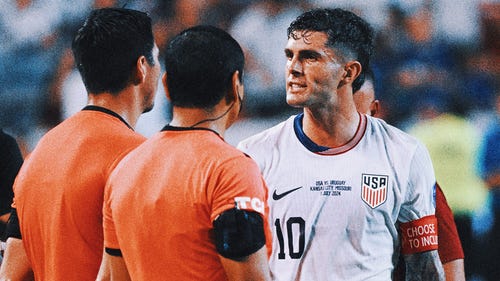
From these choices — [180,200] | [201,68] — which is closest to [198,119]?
[201,68]

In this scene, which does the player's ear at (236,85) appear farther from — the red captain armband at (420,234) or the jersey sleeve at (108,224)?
the red captain armband at (420,234)

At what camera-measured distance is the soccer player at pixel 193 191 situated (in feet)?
6.61

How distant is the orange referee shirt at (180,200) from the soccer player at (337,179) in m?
0.81

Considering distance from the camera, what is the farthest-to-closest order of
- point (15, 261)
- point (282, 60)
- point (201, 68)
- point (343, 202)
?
point (282, 60), point (343, 202), point (15, 261), point (201, 68)

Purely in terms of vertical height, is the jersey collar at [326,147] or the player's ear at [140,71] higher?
the player's ear at [140,71]

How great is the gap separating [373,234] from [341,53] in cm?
67

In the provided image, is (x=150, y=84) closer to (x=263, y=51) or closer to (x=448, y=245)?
(x=448, y=245)

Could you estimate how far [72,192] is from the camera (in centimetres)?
239

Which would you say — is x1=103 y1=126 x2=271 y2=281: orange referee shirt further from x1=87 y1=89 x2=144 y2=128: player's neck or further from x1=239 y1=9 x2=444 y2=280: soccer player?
x1=239 y1=9 x2=444 y2=280: soccer player

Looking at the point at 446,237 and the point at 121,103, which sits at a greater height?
the point at 121,103

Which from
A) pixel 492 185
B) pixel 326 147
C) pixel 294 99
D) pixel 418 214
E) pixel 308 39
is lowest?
pixel 492 185

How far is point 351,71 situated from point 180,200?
1257 mm

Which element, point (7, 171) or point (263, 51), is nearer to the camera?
point (7, 171)

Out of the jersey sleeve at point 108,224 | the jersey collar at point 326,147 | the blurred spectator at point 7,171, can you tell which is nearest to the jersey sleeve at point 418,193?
the jersey collar at point 326,147
